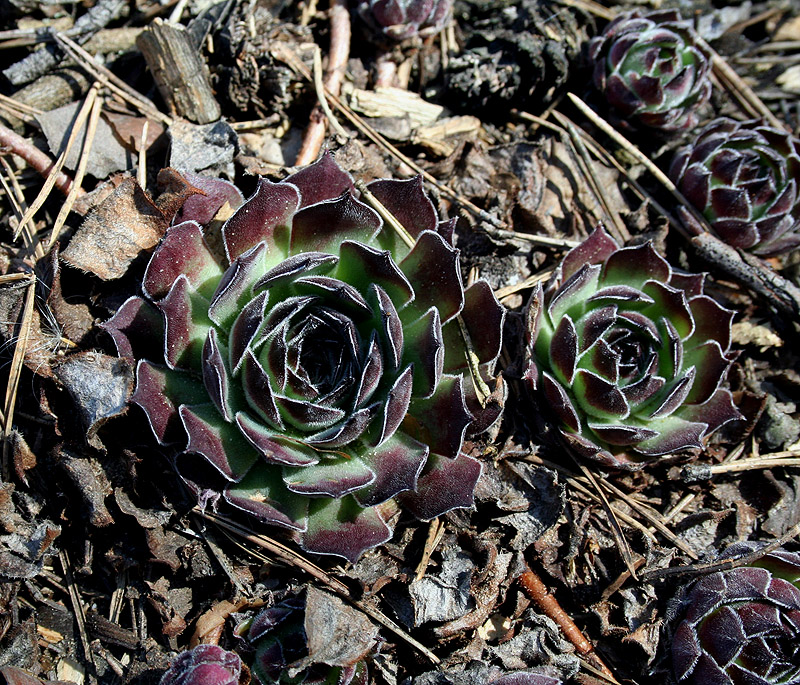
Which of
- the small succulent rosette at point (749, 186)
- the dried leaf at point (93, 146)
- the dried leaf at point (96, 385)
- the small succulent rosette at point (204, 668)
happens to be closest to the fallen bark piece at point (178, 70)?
the dried leaf at point (93, 146)

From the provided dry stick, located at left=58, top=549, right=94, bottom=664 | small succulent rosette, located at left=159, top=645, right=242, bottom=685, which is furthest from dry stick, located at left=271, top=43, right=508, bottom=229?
dry stick, located at left=58, top=549, right=94, bottom=664

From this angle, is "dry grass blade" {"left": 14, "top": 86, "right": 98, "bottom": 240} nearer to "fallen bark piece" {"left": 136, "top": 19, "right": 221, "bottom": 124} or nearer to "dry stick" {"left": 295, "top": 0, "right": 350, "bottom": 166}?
"fallen bark piece" {"left": 136, "top": 19, "right": 221, "bottom": 124}

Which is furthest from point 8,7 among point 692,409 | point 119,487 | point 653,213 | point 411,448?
point 692,409

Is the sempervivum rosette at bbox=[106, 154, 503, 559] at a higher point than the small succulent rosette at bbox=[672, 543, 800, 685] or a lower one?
higher

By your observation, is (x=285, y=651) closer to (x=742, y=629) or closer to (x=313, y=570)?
(x=313, y=570)

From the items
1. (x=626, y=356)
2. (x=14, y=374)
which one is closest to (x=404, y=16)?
(x=626, y=356)
